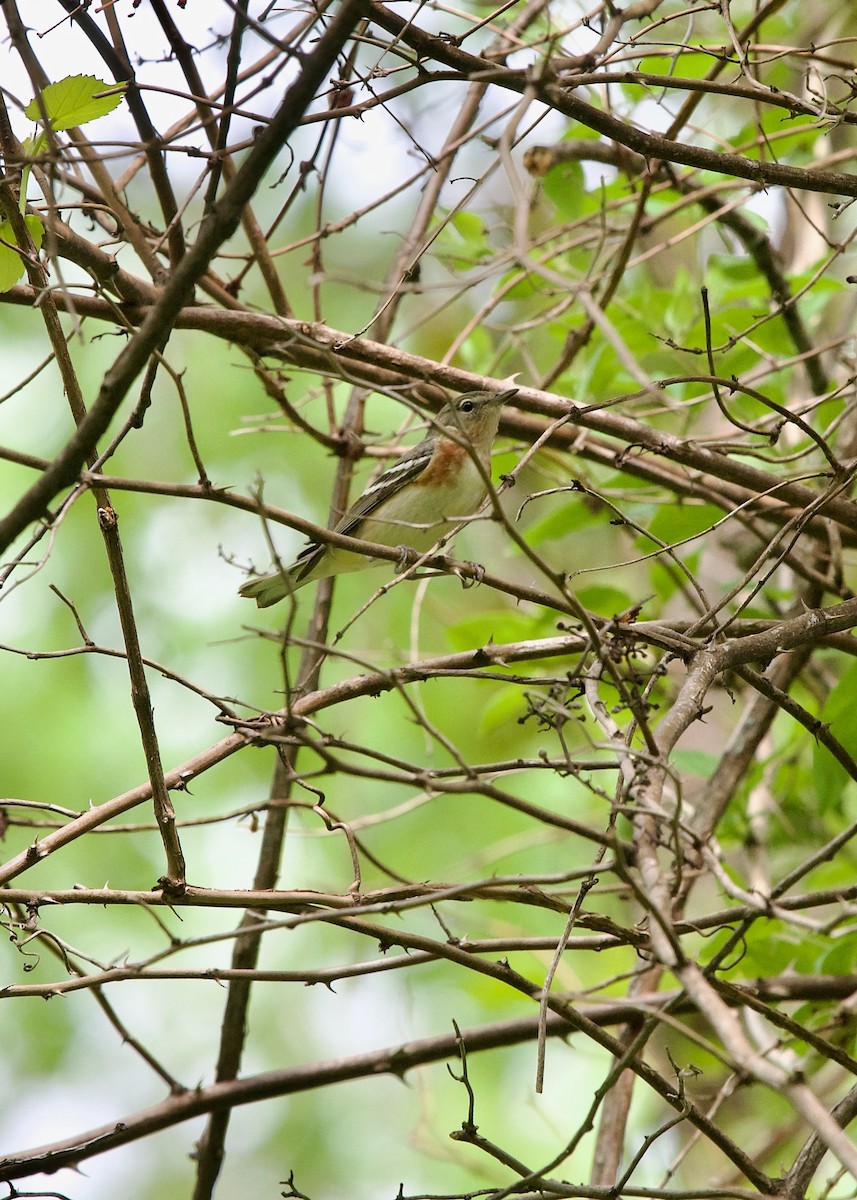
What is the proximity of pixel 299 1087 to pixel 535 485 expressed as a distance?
4.75 m

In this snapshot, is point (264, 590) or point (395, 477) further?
point (395, 477)

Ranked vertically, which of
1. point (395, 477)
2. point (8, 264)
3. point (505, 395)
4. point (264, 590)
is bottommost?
point (8, 264)

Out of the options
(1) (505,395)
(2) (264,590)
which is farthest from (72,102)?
(2) (264,590)

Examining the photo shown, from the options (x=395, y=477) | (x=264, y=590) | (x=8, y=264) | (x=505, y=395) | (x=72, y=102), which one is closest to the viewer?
(x=72, y=102)

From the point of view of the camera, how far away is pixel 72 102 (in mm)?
2365

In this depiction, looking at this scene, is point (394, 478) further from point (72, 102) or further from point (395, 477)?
point (72, 102)

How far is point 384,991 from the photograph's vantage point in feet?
26.8

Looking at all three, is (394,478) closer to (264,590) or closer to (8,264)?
(264,590)

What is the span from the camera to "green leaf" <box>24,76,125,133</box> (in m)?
2.34

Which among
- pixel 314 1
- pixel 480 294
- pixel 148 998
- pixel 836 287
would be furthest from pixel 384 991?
pixel 314 1

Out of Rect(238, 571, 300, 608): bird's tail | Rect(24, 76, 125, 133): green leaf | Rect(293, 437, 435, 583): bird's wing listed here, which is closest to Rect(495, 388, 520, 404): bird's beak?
Rect(238, 571, 300, 608): bird's tail

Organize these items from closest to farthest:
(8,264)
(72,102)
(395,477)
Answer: (72,102)
(8,264)
(395,477)

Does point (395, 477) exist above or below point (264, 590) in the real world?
above

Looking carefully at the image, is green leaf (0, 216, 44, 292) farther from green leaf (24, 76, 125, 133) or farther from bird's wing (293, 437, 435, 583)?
bird's wing (293, 437, 435, 583)
